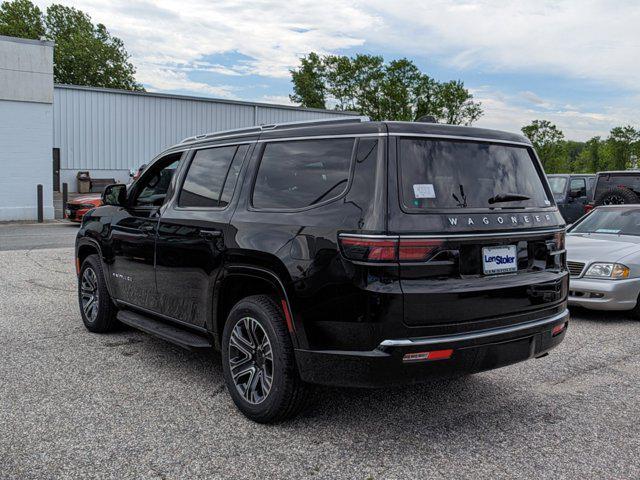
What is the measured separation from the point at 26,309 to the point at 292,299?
15.9 ft

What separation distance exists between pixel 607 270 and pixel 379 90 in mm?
64021

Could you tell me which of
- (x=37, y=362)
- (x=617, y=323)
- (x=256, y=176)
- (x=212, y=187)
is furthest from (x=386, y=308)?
(x=617, y=323)

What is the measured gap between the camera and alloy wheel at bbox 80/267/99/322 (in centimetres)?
610

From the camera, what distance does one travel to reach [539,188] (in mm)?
4160

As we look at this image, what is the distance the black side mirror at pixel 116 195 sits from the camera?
5637mm

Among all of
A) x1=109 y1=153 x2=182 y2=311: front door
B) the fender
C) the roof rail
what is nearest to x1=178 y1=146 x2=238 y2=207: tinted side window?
the roof rail

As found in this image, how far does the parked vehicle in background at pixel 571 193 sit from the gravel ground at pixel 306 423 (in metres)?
11.9

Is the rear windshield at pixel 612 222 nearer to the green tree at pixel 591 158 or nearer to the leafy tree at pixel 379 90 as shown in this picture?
the leafy tree at pixel 379 90

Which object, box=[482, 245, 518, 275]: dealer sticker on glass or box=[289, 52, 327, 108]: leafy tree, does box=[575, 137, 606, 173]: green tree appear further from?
box=[482, 245, 518, 275]: dealer sticker on glass

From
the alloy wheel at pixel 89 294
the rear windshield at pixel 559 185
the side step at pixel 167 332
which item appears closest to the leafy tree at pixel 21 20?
the rear windshield at pixel 559 185

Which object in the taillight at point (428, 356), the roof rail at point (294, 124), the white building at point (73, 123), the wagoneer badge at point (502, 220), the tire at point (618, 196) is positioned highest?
the white building at point (73, 123)

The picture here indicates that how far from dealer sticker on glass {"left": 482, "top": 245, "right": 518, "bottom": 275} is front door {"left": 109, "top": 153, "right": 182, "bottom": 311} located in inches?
107

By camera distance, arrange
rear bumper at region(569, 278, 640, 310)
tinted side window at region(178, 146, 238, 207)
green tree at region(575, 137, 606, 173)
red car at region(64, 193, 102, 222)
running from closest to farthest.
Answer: tinted side window at region(178, 146, 238, 207) < rear bumper at region(569, 278, 640, 310) < red car at region(64, 193, 102, 222) < green tree at region(575, 137, 606, 173)

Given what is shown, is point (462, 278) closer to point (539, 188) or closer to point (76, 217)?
point (539, 188)
